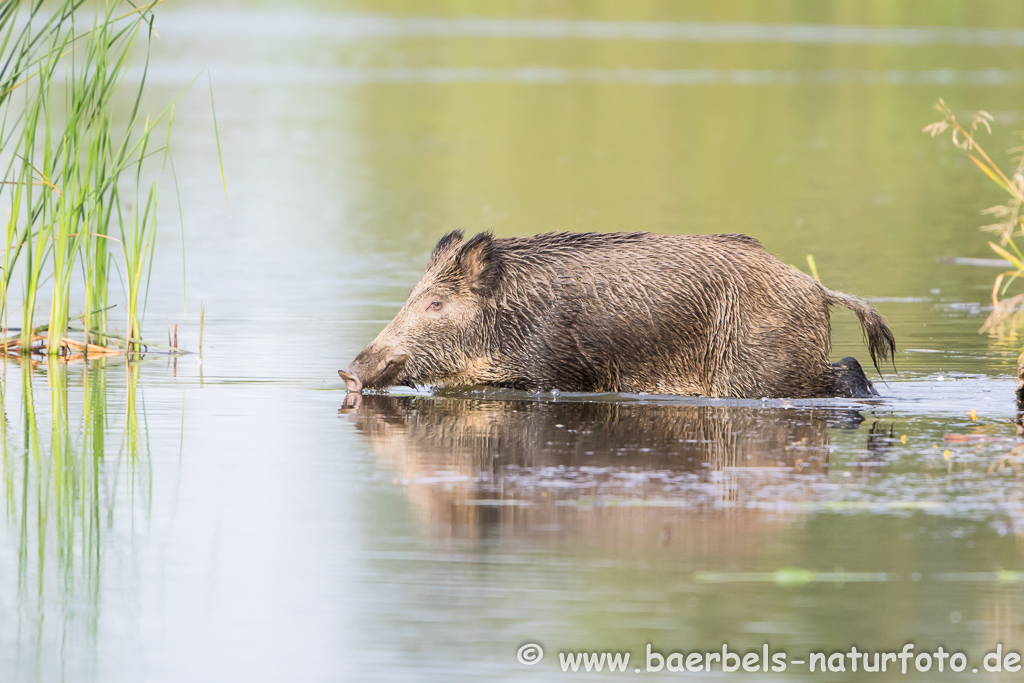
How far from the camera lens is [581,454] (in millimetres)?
7496

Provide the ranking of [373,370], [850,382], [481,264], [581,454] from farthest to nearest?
[481,264] < [373,370] < [850,382] < [581,454]

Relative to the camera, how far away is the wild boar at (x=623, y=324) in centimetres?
904

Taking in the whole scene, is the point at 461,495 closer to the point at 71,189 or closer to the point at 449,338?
the point at 449,338

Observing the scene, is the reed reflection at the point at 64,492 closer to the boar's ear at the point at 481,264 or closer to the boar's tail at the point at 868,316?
the boar's ear at the point at 481,264

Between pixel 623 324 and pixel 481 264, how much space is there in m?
0.94
